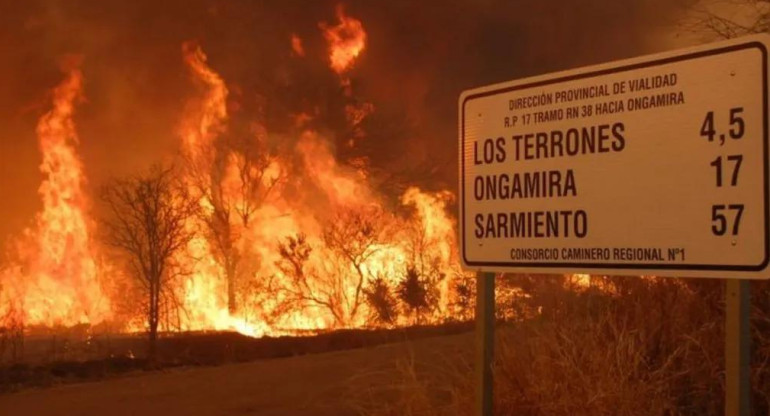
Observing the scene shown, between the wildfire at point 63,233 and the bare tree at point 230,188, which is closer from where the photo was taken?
the wildfire at point 63,233

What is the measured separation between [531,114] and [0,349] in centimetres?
1248

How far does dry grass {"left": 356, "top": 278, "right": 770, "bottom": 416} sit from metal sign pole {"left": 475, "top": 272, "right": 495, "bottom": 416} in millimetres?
1223

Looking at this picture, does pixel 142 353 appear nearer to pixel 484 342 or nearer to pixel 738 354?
pixel 484 342

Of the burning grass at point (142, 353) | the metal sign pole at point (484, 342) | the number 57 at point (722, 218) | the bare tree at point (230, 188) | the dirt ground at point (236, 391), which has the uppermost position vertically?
the bare tree at point (230, 188)

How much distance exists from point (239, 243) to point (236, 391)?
17630 mm

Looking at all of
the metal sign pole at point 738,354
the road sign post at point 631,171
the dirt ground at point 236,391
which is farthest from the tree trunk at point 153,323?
the metal sign pole at point 738,354

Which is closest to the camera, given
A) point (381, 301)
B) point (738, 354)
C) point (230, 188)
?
point (738, 354)

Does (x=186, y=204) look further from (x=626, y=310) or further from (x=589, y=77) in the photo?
(x=589, y=77)

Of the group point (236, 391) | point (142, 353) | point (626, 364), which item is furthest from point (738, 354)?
point (142, 353)

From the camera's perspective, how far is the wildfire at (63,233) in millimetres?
25922

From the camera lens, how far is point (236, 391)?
10023 mm

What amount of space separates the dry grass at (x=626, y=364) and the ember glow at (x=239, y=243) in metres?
17.4

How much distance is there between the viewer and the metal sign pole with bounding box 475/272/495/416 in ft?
15.5

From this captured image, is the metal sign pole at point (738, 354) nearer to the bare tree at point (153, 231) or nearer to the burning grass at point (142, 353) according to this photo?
the burning grass at point (142, 353)
